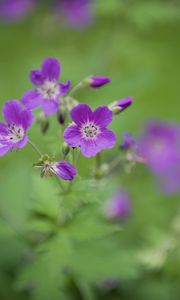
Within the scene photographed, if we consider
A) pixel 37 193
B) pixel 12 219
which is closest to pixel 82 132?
pixel 37 193

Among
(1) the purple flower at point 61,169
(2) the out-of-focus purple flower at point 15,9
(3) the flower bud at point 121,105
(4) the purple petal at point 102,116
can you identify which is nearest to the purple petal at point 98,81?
(3) the flower bud at point 121,105

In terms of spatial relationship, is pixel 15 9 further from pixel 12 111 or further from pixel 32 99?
pixel 12 111

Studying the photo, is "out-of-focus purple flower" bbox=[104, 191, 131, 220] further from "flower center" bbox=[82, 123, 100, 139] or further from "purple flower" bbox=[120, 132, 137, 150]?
"flower center" bbox=[82, 123, 100, 139]

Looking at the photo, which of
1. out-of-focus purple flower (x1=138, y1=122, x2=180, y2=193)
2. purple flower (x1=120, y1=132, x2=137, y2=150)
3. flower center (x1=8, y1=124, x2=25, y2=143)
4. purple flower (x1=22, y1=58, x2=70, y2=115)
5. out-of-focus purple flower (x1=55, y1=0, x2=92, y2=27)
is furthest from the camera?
out-of-focus purple flower (x1=55, y1=0, x2=92, y2=27)

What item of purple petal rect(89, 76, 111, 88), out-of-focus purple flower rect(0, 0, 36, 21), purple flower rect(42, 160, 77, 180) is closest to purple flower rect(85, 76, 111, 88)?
purple petal rect(89, 76, 111, 88)

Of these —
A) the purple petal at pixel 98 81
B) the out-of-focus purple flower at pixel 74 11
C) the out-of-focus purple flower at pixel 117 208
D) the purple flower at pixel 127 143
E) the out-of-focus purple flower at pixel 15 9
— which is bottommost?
the purple flower at pixel 127 143

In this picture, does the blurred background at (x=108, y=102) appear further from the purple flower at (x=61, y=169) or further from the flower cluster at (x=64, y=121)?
the purple flower at (x=61, y=169)
